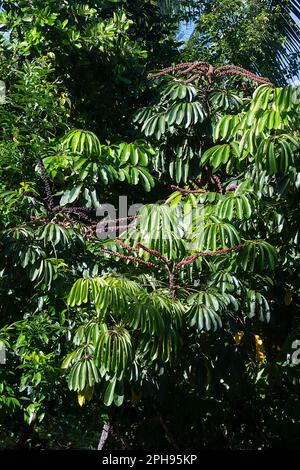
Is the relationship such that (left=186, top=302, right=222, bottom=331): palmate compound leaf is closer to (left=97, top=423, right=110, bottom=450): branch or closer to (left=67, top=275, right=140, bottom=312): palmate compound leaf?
(left=67, top=275, right=140, bottom=312): palmate compound leaf

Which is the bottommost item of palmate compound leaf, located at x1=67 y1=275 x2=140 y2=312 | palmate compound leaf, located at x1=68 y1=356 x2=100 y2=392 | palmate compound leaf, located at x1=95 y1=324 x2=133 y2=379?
palmate compound leaf, located at x1=68 y1=356 x2=100 y2=392

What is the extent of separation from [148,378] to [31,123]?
1628 millimetres

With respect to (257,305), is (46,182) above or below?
above

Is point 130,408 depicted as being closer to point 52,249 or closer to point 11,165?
point 52,249

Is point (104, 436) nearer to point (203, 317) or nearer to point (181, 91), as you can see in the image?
point (203, 317)

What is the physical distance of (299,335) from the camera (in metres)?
4.41

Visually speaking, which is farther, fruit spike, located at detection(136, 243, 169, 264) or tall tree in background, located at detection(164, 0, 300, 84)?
tall tree in background, located at detection(164, 0, 300, 84)

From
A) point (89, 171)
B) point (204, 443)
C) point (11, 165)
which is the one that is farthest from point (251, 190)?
point (204, 443)

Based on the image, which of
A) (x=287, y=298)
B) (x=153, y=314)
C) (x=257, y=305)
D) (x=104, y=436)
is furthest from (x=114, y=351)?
(x=287, y=298)

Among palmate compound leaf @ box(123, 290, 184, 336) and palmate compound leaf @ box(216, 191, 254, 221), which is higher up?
palmate compound leaf @ box(216, 191, 254, 221)

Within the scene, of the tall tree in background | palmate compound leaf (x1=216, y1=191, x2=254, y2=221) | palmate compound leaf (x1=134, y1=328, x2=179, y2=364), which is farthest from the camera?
the tall tree in background

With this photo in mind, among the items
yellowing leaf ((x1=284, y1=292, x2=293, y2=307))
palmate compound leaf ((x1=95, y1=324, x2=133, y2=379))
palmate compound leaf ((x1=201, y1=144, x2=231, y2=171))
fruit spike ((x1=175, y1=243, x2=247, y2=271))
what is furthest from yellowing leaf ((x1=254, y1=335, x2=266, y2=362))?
palmate compound leaf ((x1=95, y1=324, x2=133, y2=379))

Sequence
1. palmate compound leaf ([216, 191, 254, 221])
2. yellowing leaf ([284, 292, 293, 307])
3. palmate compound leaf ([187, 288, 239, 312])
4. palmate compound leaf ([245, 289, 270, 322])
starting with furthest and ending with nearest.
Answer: yellowing leaf ([284, 292, 293, 307]) → palmate compound leaf ([245, 289, 270, 322]) → palmate compound leaf ([216, 191, 254, 221]) → palmate compound leaf ([187, 288, 239, 312])

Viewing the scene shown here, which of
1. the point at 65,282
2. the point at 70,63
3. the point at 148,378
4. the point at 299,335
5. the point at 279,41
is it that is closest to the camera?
the point at 148,378
